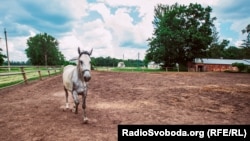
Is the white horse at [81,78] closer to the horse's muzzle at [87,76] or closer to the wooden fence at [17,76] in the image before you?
the horse's muzzle at [87,76]

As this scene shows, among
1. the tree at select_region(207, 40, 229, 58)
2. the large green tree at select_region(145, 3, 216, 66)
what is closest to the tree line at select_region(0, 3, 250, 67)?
the large green tree at select_region(145, 3, 216, 66)

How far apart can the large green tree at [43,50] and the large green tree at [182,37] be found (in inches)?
2038

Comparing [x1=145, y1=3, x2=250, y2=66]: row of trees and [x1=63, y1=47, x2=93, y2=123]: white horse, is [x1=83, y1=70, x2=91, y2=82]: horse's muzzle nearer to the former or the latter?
[x1=63, y1=47, x2=93, y2=123]: white horse

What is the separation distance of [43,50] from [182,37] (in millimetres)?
63353

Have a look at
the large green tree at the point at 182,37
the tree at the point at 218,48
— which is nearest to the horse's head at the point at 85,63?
the large green tree at the point at 182,37

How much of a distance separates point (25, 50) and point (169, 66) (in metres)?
64.8

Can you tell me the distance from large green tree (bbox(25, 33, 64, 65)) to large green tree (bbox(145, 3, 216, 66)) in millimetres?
51758

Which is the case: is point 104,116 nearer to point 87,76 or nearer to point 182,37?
point 87,76

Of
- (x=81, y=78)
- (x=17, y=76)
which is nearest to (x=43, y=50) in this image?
(x=17, y=76)

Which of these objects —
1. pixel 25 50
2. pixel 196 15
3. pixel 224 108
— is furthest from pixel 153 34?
pixel 25 50

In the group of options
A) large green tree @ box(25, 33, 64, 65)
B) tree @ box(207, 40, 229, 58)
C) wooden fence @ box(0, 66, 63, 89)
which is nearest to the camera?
wooden fence @ box(0, 66, 63, 89)

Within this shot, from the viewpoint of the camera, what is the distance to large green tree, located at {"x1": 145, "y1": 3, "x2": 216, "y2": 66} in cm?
4588

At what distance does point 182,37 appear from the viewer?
45.2m

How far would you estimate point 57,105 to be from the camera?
861 centimetres
